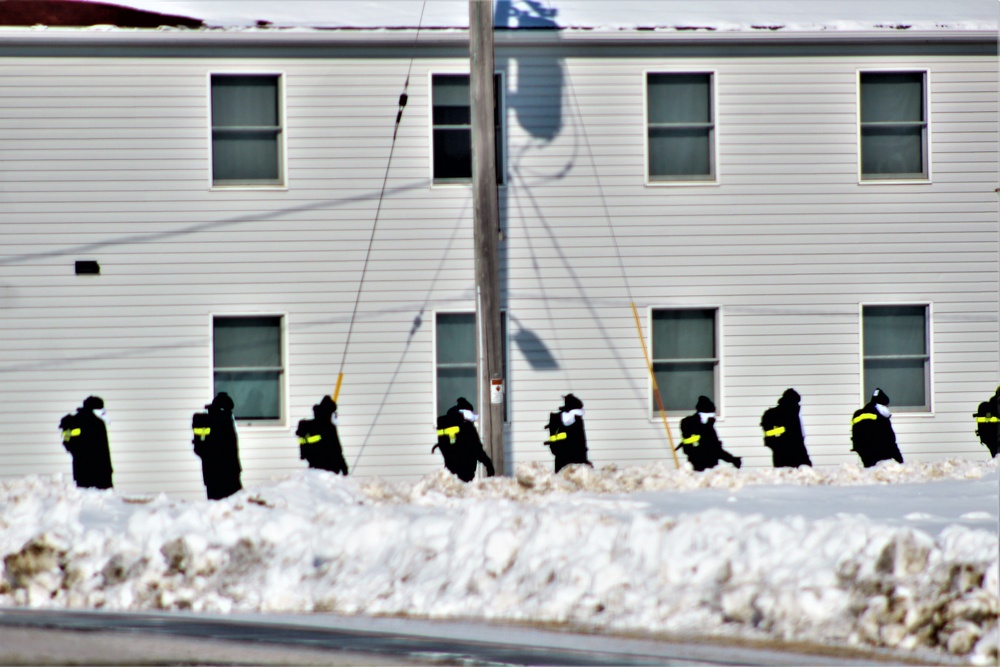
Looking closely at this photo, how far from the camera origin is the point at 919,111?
65.4ft

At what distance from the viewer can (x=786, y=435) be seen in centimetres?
1680

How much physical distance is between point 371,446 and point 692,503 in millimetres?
7276

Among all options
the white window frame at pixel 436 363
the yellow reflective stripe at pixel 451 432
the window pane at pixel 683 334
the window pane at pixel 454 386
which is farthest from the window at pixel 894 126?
the yellow reflective stripe at pixel 451 432

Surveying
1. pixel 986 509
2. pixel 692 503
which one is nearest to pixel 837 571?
pixel 986 509

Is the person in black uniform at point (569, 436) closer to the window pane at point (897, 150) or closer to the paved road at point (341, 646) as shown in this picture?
the window pane at point (897, 150)

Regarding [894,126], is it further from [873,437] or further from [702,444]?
[702,444]

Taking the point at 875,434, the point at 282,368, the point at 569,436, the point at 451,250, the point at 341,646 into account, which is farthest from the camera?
the point at 451,250

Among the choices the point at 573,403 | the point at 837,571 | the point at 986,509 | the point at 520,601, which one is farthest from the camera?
the point at 573,403

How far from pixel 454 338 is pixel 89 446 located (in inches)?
207

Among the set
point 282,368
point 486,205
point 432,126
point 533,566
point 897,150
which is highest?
point 432,126

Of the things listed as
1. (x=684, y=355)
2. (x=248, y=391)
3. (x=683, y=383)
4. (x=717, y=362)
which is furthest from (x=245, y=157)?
(x=717, y=362)

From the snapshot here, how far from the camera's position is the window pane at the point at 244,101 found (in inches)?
746

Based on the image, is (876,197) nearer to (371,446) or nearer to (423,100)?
(423,100)

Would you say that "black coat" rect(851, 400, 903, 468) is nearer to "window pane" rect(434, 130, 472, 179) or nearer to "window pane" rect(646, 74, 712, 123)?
"window pane" rect(646, 74, 712, 123)
